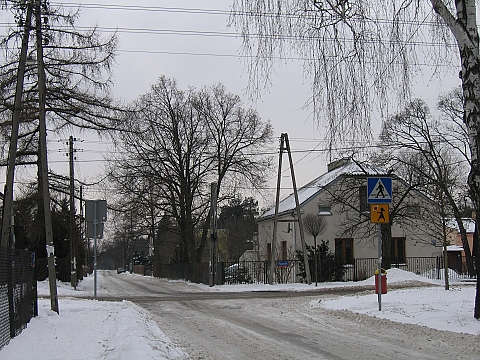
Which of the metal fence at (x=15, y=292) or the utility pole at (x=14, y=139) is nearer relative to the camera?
the metal fence at (x=15, y=292)

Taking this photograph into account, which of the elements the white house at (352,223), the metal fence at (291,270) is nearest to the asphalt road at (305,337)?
the metal fence at (291,270)

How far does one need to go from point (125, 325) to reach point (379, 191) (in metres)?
6.56

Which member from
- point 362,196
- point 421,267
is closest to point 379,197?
point 362,196

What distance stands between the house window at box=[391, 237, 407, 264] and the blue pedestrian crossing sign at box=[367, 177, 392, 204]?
29938 millimetres

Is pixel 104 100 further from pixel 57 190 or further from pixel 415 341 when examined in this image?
pixel 415 341

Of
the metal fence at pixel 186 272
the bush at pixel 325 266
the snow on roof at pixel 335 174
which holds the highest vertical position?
the snow on roof at pixel 335 174

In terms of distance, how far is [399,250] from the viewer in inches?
1706

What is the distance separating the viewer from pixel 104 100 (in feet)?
81.0

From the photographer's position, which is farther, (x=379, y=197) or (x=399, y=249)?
(x=399, y=249)

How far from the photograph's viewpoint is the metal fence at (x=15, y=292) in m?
9.20

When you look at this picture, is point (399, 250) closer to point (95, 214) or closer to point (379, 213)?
point (95, 214)

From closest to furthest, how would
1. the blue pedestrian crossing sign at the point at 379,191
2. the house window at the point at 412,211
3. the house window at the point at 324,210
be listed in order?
1. the blue pedestrian crossing sign at the point at 379,191
2. the house window at the point at 412,211
3. the house window at the point at 324,210

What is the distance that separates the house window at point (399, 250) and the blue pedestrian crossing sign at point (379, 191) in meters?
29.9

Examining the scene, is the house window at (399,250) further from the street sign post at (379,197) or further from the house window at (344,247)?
the street sign post at (379,197)
